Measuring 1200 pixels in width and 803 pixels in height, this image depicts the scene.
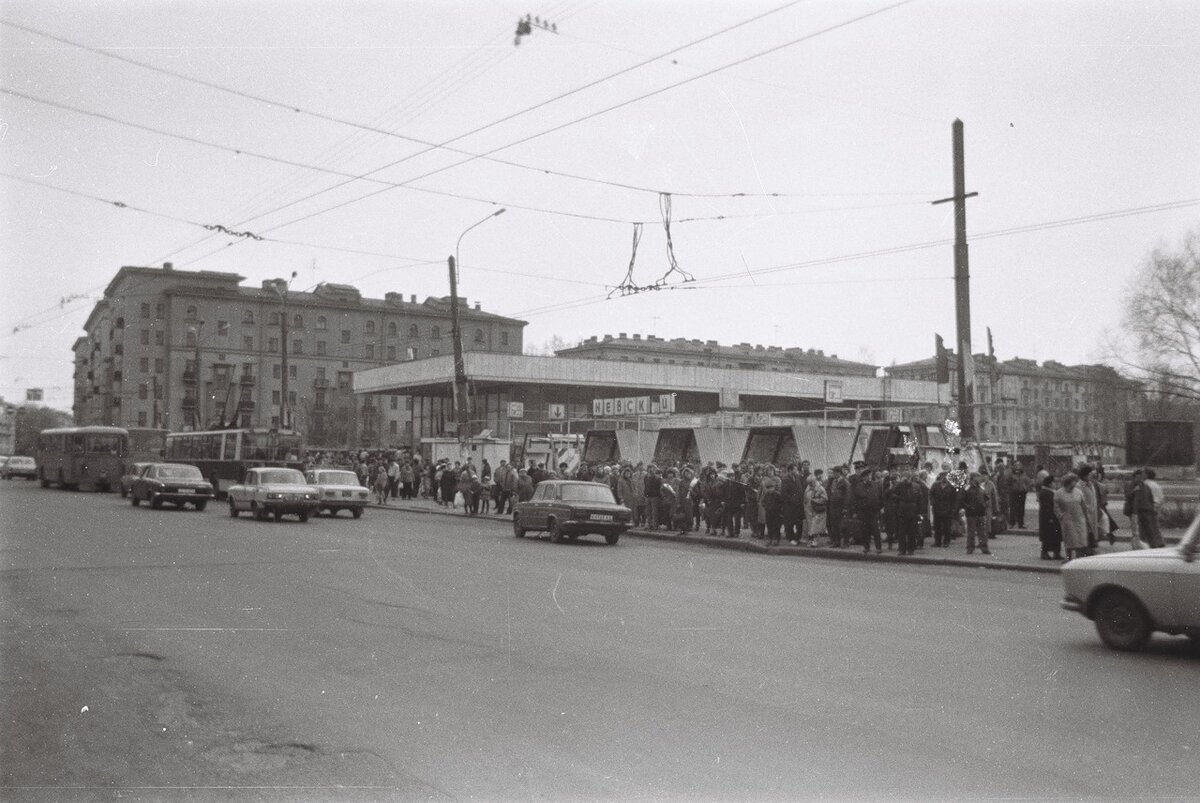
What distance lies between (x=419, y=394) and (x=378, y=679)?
204 ft

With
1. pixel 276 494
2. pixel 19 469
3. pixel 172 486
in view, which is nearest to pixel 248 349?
pixel 19 469

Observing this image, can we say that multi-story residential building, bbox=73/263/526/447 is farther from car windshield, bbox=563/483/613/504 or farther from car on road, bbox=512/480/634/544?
car windshield, bbox=563/483/613/504

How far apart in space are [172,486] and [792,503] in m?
20.3

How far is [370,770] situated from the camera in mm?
5848

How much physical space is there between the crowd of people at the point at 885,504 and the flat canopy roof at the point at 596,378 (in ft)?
90.8

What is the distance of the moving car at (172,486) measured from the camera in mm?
33812

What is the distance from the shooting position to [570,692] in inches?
303

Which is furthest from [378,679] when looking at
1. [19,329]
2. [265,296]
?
[265,296]

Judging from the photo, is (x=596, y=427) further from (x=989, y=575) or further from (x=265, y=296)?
(x=265, y=296)

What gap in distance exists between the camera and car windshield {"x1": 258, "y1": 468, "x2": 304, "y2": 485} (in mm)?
28703

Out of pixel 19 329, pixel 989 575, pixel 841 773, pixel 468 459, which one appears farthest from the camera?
pixel 19 329

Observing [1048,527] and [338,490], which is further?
[338,490]

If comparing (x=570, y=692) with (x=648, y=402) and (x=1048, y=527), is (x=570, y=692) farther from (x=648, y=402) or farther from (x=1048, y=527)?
(x=648, y=402)

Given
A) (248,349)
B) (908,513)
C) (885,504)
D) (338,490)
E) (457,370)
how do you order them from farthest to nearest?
1. (248,349)
2. (457,370)
3. (338,490)
4. (885,504)
5. (908,513)
